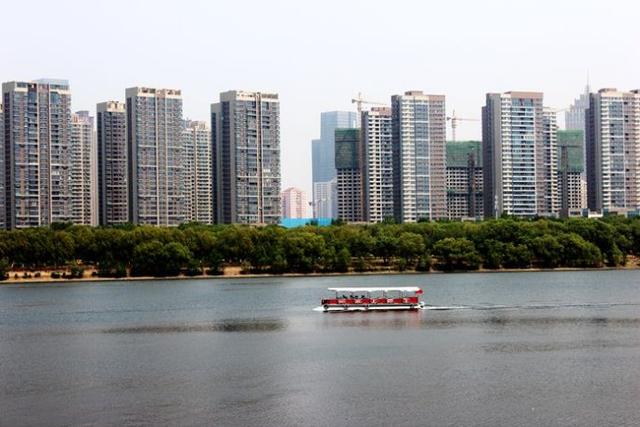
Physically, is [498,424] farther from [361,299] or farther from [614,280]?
[614,280]

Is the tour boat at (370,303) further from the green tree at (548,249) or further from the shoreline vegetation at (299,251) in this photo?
the green tree at (548,249)

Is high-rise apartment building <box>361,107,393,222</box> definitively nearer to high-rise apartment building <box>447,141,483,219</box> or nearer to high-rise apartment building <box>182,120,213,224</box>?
high-rise apartment building <box>447,141,483,219</box>

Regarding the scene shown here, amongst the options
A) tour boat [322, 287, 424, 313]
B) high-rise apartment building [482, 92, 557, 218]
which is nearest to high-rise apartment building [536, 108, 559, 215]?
high-rise apartment building [482, 92, 557, 218]

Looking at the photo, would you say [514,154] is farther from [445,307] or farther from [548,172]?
[445,307]

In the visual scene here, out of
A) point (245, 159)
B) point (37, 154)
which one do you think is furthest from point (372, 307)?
point (37, 154)

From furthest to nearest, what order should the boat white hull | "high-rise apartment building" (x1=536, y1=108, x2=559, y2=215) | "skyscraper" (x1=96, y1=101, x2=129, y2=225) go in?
"high-rise apartment building" (x1=536, y1=108, x2=559, y2=215) → "skyscraper" (x1=96, y1=101, x2=129, y2=225) → the boat white hull

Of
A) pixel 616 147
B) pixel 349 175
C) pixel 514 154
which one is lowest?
pixel 349 175

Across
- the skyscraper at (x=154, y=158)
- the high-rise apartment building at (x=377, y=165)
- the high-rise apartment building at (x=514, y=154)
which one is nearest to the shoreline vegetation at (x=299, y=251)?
the skyscraper at (x=154, y=158)

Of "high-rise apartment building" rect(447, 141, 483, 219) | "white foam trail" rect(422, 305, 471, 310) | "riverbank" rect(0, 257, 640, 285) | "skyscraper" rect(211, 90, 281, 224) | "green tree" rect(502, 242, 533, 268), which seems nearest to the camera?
"white foam trail" rect(422, 305, 471, 310)
